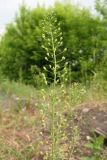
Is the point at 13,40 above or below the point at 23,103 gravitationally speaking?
below

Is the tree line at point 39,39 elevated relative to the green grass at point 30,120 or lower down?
lower down

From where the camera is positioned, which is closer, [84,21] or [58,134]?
[58,134]

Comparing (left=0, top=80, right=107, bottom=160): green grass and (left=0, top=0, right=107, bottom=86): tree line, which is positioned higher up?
(left=0, top=80, right=107, bottom=160): green grass

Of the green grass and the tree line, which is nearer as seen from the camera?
the green grass

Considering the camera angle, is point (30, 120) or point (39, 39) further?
Result: point (39, 39)

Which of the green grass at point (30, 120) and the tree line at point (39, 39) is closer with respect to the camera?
the green grass at point (30, 120)

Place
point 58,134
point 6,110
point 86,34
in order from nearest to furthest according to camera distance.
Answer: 1. point 58,134
2. point 6,110
3. point 86,34

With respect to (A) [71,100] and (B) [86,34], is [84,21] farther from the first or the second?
(A) [71,100]

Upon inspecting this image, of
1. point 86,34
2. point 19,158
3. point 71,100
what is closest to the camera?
point 71,100

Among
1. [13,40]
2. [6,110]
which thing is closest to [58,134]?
[6,110]

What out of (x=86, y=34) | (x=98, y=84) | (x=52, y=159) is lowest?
(x=86, y=34)

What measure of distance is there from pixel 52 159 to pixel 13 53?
36.2 ft

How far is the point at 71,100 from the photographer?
10.2 feet

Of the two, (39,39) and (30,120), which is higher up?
(30,120)
